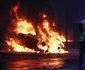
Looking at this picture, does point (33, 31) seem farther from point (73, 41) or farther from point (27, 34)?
point (73, 41)

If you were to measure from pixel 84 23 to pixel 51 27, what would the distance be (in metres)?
9.54

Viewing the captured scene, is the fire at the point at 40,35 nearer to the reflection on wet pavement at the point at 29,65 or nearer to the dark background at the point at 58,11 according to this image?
the dark background at the point at 58,11

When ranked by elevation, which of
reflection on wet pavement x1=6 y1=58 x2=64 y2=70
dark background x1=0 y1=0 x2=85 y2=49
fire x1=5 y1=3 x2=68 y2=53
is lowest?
reflection on wet pavement x1=6 y1=58 x2=64 y2=70

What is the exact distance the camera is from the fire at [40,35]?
20422mm

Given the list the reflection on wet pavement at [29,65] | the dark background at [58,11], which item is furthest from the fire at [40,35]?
the reflection on wet pavement at [29,65]

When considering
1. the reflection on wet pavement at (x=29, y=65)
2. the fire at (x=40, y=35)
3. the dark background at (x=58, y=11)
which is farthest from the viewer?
the dark background at (x=58, y=11)

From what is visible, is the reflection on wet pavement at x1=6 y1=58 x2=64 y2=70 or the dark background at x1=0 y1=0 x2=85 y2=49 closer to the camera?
the reflection on wet pavement at x1=6 y1=58 x2=64 y2=70

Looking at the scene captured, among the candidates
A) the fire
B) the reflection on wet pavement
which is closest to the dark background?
the fire

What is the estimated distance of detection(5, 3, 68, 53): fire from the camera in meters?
20.4

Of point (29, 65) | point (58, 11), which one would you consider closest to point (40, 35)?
point (58, 11)

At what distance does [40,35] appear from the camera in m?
21.6

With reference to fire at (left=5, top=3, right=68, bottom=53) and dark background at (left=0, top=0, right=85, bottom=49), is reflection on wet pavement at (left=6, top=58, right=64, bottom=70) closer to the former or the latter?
fire at (left=5, top=3, right=68, bottom=53)

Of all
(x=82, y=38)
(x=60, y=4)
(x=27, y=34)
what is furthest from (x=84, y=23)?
(x=60, y=4)

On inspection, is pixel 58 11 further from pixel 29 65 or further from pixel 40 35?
pixel 29 65
